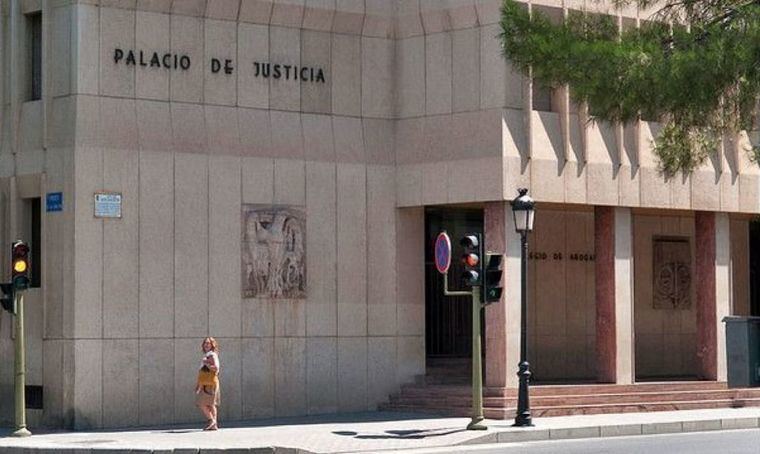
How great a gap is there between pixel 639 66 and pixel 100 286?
10.7m

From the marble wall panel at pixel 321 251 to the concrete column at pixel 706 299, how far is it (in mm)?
7451

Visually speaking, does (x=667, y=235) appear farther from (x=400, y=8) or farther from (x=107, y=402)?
(x=107, y=402)

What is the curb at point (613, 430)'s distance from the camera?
95.4 ft

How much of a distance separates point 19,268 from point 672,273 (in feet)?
55.1

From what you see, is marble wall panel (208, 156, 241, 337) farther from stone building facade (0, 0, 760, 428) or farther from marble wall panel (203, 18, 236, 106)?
marble wall panel (203, 18, 236, 106)

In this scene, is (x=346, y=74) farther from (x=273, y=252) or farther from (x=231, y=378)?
(x=231, y=378)

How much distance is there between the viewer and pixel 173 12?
31734 mm

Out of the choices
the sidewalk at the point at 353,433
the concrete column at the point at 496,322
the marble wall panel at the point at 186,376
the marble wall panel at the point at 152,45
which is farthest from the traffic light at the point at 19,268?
the concrete column at the point at 496,322

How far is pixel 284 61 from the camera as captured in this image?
33188mm

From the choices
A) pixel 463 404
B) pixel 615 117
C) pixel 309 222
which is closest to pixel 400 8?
pixel 309 222

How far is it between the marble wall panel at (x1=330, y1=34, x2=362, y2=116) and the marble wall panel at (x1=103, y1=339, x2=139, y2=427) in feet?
20.1

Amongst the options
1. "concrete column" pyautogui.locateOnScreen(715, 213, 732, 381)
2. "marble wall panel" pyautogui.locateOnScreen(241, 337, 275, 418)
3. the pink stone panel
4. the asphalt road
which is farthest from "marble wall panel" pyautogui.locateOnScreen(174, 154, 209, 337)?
"concrete column" pyautogui.locateOnScreen(715, 213, 732, 381)

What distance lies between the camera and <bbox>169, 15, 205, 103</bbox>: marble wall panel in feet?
104

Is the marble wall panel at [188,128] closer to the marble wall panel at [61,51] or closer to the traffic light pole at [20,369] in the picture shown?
the marble wall panel at [61,51]
